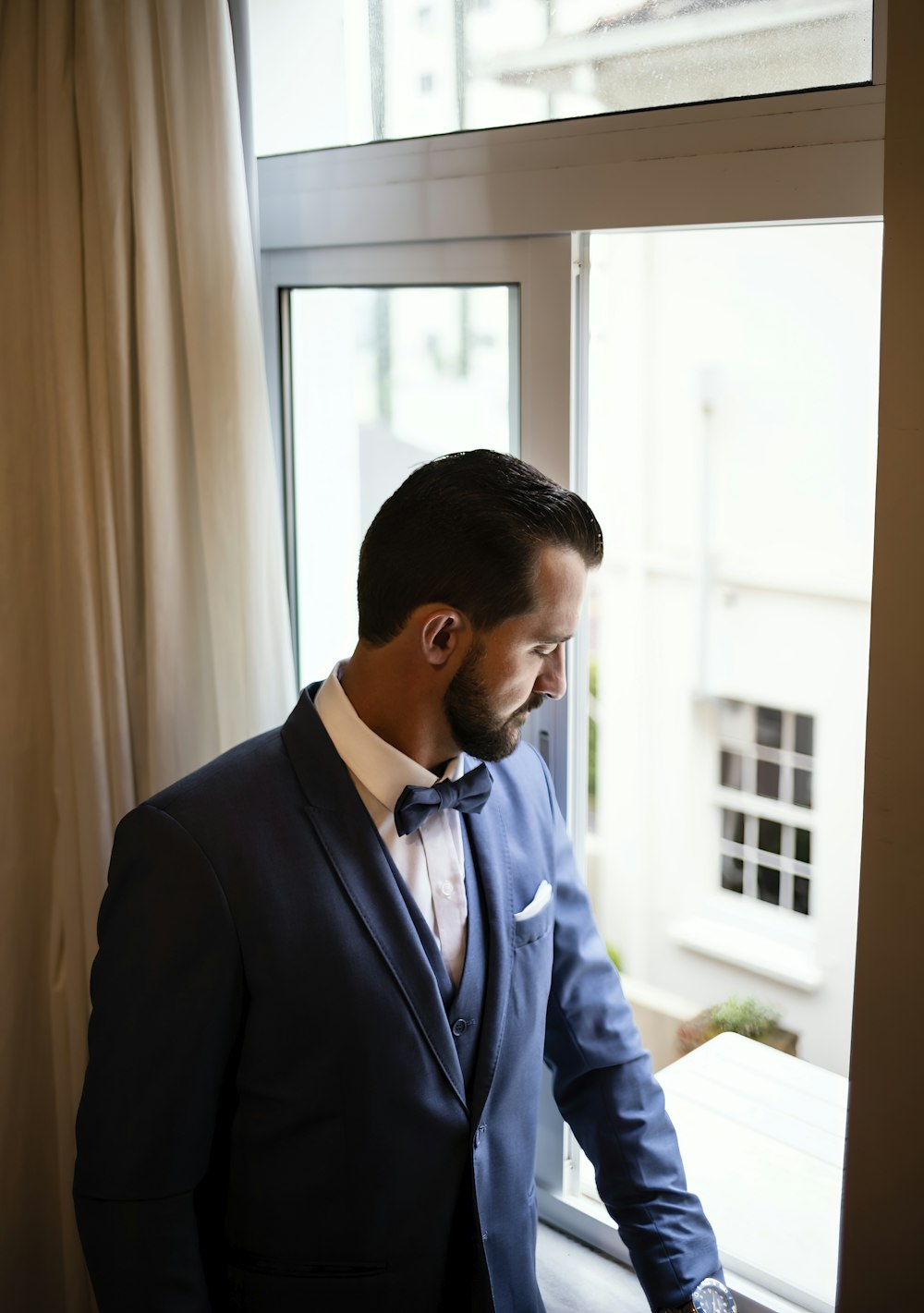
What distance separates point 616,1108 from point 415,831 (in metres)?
0.45

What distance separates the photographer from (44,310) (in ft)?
5.33

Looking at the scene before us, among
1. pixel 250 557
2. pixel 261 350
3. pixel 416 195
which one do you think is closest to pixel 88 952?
pixel 250 557

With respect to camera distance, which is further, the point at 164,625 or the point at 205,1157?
the point at 164,625

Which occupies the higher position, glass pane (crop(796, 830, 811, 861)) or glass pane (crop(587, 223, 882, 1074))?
glass pane (crop(587, 223, 882, 1074))

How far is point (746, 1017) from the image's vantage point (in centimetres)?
553

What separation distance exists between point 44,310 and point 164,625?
464 mm

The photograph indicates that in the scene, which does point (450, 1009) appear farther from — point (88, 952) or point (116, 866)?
point (88, 952)

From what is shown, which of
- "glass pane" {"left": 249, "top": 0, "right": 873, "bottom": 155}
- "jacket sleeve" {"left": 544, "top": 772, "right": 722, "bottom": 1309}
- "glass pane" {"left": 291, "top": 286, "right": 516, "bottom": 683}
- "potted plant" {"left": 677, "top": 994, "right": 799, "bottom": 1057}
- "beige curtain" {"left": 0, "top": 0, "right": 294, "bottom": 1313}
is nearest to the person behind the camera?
"glass pane" {"left": 249, "top": 0, "right": 873, "bottom": 155}

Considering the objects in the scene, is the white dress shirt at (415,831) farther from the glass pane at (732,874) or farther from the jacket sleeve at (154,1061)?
the glass pane at (732,874)

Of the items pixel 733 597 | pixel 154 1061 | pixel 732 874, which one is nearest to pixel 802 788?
pixel 732 874

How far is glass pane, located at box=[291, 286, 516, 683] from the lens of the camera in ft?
5.52

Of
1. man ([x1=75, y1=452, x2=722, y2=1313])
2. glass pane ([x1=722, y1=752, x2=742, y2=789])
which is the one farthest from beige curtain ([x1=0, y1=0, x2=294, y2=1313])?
glass pane ([x1=722, y1=752, x2=742, y2=789])

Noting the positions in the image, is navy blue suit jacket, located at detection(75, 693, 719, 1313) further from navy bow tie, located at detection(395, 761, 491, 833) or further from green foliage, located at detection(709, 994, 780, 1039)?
A: green foliage, located at detection(709, 994, 780, 1039)

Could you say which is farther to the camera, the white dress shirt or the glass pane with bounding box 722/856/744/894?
the glass pane with bounding box 722/856/744/894
